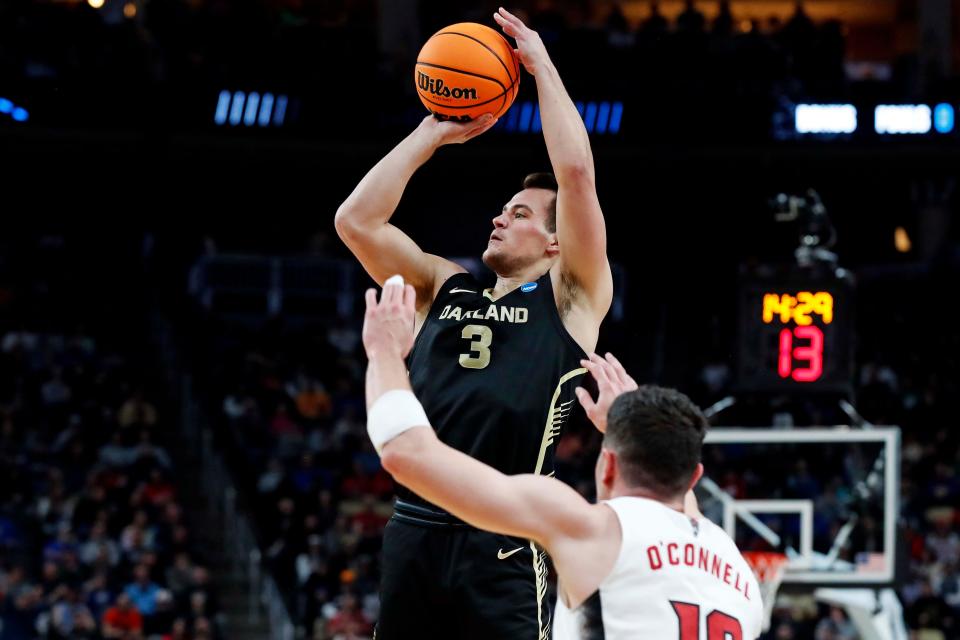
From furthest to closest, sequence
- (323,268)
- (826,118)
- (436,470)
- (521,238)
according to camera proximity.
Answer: (323,268), (826,118), (521,238), (436,470)

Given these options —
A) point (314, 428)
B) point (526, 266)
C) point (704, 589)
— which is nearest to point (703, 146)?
point (314, 428)

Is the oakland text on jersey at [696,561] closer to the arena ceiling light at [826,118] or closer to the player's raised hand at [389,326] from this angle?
the player's raised hand at [389,326]

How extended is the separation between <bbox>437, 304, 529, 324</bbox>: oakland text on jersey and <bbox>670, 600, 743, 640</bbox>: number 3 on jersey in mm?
1825

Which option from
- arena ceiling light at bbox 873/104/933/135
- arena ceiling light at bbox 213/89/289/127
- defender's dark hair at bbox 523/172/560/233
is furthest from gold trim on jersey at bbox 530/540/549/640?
arena ceiling light at bbox 873/104/933/135

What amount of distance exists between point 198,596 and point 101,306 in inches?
316

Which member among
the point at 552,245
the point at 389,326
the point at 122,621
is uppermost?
the point at 552,245

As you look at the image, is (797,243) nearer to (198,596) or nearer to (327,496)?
(327,496)

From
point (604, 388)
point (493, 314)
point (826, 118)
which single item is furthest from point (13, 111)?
point (604, 388)

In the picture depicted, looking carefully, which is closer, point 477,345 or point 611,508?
point 611,508

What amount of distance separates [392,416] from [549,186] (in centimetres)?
224

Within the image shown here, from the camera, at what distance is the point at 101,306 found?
2330 centimetres

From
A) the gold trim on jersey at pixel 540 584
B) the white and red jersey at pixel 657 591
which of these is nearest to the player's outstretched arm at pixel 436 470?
the white and red jersey at pixel 657 591

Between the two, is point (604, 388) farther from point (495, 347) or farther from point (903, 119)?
point (903, 119)

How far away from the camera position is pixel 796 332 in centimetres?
1377
